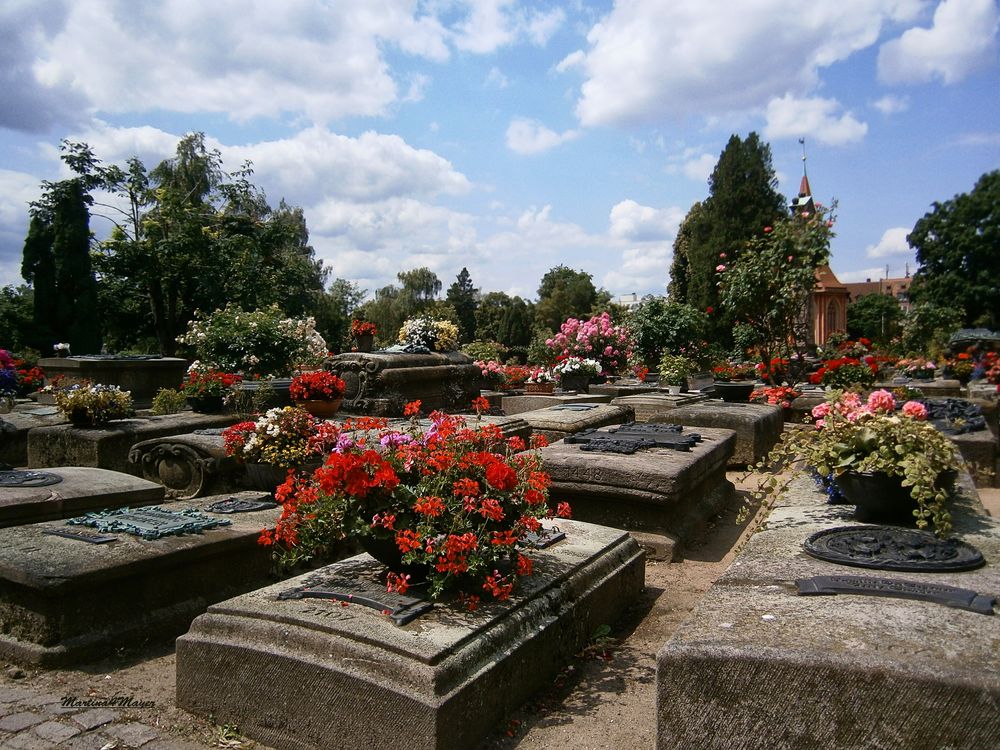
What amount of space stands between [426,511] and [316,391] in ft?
17.2

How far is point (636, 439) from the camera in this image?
627cm

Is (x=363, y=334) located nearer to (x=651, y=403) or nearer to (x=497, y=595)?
(x=651, y=403)

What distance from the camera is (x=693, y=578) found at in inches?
192

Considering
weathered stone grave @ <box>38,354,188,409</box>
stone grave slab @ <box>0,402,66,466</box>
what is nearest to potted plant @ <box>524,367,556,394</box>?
weathered stone grave @ <box>38,354,188,409</box>

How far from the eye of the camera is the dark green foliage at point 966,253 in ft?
127

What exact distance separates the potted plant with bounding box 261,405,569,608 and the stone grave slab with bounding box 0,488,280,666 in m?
1.00

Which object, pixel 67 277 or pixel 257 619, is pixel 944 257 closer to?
pixel 67 277

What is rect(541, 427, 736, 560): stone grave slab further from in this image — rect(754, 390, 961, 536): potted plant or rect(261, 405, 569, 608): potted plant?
rect(261, 405, 569, 608): potted plant

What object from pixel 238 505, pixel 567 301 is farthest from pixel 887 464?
pixel 567 301

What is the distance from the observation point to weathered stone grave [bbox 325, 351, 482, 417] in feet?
30.3

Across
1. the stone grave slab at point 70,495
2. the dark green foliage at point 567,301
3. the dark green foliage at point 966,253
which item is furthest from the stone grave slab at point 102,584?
the dark green foliage at point 567,301

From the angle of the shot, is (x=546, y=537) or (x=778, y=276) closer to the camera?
(x=546, y=537)

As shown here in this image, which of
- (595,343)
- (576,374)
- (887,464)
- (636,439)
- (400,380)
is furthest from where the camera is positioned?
(595,343)

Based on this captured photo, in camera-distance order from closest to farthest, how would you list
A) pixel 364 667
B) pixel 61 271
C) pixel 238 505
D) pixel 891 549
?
pixel 364 667, pixel 891 549, pixel 238 505, pixel 61 271
